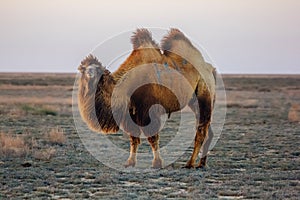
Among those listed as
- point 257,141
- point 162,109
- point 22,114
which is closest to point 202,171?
point 162,109

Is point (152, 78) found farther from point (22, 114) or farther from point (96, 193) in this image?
point (22, 114)

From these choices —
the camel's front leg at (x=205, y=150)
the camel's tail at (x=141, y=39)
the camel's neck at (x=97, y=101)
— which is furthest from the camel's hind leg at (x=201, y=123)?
the camel's neck at (x=97, y=101)

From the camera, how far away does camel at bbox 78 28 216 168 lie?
884 centimetres

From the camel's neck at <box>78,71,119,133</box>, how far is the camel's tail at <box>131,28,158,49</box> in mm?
953

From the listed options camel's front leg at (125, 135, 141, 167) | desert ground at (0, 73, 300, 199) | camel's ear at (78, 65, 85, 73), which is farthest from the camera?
camel's front leg at (125, 135, 141, 167)

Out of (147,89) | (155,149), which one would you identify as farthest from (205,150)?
(147,89)

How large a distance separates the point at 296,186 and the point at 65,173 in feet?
13.8

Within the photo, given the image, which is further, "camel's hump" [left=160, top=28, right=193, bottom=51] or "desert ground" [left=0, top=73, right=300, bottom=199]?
"camel's hump" [left=160, top=28, right=193, bottom=51]

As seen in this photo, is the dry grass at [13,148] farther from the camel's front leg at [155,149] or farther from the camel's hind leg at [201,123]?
the camel's hind leg at [201,123]

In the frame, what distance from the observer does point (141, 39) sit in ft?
31.1

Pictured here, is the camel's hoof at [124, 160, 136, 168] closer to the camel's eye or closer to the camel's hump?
the camel's eye

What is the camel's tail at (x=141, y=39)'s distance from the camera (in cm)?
946

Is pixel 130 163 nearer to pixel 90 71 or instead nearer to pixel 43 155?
pixel 43 155

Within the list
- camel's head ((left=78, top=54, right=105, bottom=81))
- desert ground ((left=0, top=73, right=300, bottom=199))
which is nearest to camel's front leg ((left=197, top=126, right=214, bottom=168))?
desert ground ((left=0, top=73, right=300, bottom=199))
